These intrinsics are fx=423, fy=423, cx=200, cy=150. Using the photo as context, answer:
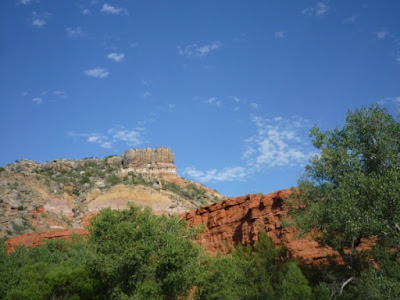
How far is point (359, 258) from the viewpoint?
2623cm

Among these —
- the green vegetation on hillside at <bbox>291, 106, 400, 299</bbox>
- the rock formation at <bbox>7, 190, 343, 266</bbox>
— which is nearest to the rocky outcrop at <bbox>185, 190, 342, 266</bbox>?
the rock formation at <bbox>7, 190, 343, 266</bbox>

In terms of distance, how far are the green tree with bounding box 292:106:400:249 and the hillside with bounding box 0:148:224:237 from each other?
4693cm

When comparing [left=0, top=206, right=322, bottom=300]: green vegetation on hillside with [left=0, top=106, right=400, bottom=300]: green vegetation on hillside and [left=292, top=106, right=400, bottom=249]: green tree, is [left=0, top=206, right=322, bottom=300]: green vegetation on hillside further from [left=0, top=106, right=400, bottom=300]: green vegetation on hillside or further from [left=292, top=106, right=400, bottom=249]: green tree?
[left=292, top=106, right=400, bottom=249]: green tree

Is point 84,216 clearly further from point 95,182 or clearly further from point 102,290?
point 102,290

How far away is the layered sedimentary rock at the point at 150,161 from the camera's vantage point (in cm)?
9662

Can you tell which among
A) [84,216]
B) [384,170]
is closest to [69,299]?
[384,170]

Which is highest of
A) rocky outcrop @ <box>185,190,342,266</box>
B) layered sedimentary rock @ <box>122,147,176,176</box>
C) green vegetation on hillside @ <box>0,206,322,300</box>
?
layered sedimentary rock @ <box>122,147,176,176</box>

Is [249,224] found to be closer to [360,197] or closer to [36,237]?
[36,237]

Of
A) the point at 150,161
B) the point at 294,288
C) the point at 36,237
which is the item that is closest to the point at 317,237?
the point at 294,288

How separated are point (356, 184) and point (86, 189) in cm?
6612

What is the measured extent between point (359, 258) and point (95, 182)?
65.6 meters

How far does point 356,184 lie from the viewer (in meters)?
22.1

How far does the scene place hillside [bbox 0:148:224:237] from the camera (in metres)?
65.5

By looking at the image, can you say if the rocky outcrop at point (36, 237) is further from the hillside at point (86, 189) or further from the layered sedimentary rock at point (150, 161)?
the layered sedimentary rock at point (150, 161)
